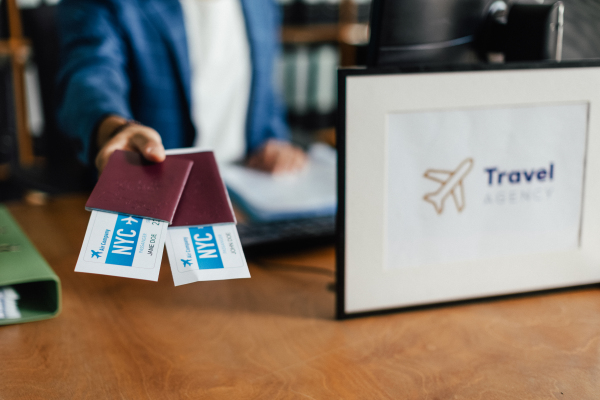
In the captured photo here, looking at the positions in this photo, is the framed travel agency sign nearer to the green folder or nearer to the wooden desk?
Answer: the wooden desk

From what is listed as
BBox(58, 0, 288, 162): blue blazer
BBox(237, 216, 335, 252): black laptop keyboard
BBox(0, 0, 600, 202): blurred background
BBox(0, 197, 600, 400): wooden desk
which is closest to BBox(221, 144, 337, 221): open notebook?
BBox(237, 216, 335, 252): black laptop keyboard

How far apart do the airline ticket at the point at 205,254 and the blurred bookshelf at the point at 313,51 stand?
2.71 meters

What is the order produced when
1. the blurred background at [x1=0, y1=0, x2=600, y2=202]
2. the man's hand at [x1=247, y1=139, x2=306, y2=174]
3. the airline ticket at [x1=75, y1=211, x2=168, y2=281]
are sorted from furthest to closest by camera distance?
the blurred background at [x1=0, y1=0, x2=600, y2=202] → the man's hand at [x1=247, y1=139, x2=306, y2=174] → the airline ticket at [x1=75, y1=211, x2=168, y2=281]

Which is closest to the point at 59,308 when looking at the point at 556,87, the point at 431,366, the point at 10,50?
the point at 431,366

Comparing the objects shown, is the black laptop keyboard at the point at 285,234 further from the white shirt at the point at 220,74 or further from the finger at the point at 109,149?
the white shirt at the point at 220,74

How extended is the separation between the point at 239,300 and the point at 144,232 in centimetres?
23

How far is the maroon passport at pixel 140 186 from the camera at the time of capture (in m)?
0.50

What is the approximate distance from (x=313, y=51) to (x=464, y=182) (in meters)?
2.87

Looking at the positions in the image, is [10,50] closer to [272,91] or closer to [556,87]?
[272,91]

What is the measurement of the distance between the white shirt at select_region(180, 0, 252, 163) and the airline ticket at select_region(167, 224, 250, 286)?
0.92 metres

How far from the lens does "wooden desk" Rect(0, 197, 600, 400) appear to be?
0.50 metres

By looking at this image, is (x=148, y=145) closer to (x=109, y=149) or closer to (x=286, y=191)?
(x=109, y=149)

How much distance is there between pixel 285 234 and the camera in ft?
2.62

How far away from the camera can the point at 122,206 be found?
1.64 ft
